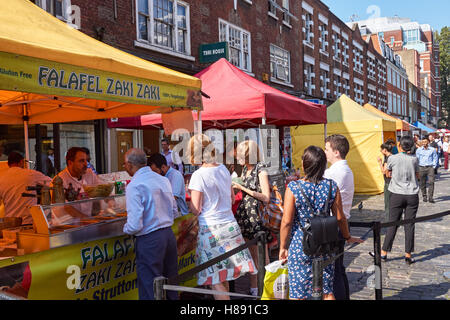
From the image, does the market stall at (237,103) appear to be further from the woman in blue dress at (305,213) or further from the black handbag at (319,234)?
the black handbag at (319,234)

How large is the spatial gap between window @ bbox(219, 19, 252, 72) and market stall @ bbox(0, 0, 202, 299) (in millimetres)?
12433

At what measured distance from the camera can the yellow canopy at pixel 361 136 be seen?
15.1 metres

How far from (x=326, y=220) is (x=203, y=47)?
12177 millimetres

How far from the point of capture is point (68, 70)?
386 centimetres

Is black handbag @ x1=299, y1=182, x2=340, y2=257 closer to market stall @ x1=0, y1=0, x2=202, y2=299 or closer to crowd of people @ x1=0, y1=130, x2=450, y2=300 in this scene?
crowd of people @ x1=0, y1=130, x2=450, y2=300

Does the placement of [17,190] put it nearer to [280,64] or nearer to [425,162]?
[425,162]

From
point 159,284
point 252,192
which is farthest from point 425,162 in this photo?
point 159,284

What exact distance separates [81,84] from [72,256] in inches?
61.9

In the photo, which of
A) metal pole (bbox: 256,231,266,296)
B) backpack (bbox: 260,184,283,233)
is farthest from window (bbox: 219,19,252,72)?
metal pole (bbox: 256,231,266,296)

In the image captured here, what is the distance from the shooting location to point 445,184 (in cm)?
1808

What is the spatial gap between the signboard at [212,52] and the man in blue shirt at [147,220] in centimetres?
1070

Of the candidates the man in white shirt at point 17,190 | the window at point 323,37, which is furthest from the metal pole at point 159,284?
the window at point 323,37
